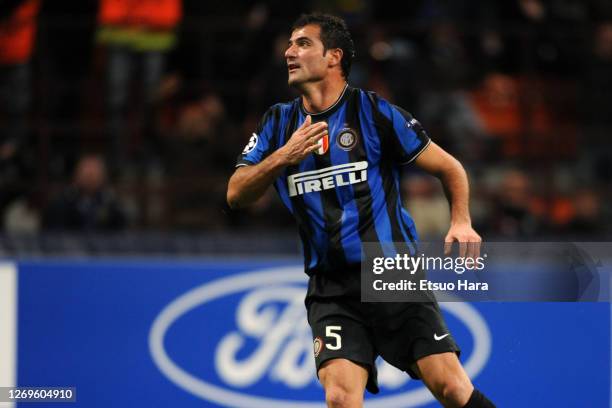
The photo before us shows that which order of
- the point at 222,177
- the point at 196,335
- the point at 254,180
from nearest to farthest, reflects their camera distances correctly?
1. the point at 254,180
2. the point at 196,335
3. the point at 222,177

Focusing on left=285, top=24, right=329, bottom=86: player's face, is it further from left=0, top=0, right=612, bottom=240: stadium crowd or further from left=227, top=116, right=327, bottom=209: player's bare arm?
left=0, top=0, right=612, bottom=240: stadium crowd

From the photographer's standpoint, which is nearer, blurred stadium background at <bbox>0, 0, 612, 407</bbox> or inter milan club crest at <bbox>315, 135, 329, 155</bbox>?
inter milan club crest at <bbox>315, 135, 329, 155</bbox>

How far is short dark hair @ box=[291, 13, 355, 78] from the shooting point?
518 centimetres

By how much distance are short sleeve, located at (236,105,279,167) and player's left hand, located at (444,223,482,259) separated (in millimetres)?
895

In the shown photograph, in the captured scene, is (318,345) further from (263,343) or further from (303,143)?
(263,343)

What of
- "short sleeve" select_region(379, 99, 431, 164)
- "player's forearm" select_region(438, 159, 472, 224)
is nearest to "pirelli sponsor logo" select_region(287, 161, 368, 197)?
"short sleeve" select_region(379, 99, 431, 164)

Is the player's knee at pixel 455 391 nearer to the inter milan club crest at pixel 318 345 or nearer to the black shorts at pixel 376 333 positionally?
the black shorts at pixel 376 333

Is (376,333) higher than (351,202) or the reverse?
the reverse

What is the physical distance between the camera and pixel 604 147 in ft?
31.7

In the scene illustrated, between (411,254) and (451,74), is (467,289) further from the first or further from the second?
(451,74)

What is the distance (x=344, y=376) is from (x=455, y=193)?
943 mm

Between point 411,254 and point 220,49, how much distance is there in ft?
15.7

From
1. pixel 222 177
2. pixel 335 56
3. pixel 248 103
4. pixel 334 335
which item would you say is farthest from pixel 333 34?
pixel 248 103

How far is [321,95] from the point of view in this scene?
519 cm
